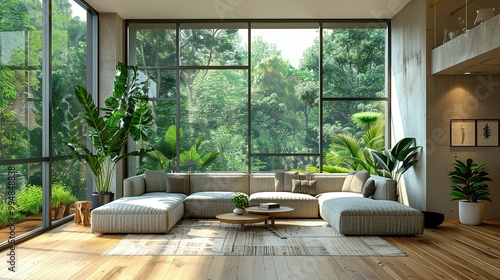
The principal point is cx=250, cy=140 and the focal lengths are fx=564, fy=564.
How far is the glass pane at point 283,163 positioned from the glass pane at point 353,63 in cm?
123

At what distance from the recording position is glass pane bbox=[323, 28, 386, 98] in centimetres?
1015

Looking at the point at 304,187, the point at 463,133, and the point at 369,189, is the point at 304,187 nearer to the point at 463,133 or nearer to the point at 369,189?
the point at 369,189

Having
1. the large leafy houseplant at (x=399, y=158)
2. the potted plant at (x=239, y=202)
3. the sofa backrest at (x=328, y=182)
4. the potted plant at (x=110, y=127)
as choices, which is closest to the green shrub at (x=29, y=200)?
the potted plant at (x=110, y=127)

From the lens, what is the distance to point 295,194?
8820 millimetres

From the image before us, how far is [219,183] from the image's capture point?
31.2ft

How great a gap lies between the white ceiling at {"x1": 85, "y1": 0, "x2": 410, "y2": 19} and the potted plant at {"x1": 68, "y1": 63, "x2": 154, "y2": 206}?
1.07 m

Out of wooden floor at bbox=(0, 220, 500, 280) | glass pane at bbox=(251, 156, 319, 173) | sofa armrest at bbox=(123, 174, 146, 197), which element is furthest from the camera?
glass pane at bbox=(251, 156, 319, 173)

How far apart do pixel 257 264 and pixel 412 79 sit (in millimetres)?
4888

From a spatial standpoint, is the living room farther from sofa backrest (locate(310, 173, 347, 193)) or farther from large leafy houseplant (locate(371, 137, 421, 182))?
sofa backrest (locate(310, 173, 347, 193))

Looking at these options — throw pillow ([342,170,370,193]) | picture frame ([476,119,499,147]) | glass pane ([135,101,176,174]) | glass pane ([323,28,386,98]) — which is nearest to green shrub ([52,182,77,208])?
glass pane ([135,101,176,174])

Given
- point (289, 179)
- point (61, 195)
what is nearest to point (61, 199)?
point (61, 195)

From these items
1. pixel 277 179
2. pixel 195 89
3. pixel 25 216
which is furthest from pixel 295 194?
pixel 25 216

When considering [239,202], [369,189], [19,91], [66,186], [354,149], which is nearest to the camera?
[19,91]

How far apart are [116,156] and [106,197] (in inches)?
26.9
